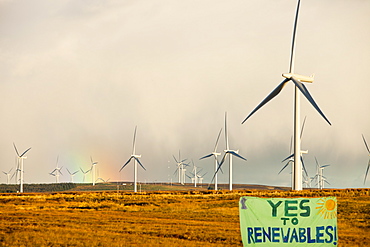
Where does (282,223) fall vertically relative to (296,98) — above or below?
below

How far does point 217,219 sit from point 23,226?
Answer: 1725 centimetres

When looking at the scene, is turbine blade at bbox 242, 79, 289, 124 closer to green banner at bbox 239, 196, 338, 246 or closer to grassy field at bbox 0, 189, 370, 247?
grassy field at bbox 0, 189, 370, 247

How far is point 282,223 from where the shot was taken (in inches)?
759

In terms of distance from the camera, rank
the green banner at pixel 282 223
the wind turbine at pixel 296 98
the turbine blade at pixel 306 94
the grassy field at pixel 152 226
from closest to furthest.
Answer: the green banner at pixel 282 223 → the grassy field at pixel 152 226 → the turbine blade at pixel 306 94 → the wind turbine at pixel 296 98

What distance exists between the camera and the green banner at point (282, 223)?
19.2 metres

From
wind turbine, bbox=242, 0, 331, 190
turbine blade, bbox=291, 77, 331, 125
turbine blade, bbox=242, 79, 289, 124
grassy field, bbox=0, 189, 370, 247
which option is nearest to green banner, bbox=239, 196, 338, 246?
grassy field, bbox=0, 189, 370, 247

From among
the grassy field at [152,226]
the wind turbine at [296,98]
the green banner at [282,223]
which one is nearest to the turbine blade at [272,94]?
the wind turbine at [296,98]

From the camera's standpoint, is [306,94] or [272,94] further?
[272,94]

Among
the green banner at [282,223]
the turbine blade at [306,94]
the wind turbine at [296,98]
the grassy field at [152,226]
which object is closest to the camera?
the green banner at [282,223]

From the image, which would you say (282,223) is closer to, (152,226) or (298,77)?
(152,226)

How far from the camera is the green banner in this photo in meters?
19.2

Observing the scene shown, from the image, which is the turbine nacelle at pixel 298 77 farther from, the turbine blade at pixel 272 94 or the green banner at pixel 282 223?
the green banner at pixel 282 223

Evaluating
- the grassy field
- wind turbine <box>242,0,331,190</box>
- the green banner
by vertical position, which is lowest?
the grassy field

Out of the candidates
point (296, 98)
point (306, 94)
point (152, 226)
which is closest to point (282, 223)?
point (152, 226)
